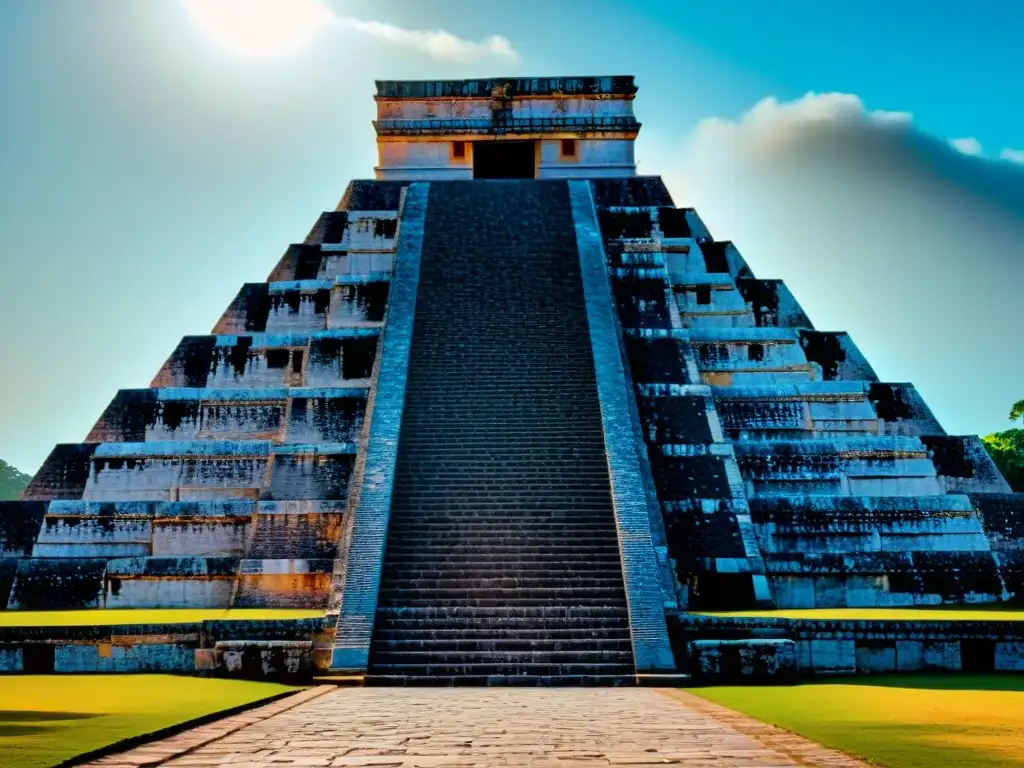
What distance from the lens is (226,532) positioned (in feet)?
40.1

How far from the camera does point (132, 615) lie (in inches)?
411

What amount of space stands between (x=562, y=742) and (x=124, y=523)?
322 inches

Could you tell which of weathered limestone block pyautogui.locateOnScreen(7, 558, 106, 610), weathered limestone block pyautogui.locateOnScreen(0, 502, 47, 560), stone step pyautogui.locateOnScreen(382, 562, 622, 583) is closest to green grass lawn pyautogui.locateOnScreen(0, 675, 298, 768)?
stone step pyautogui.locateOnScreen(382, 562, 622, 583)

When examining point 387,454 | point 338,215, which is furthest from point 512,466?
point 338,215

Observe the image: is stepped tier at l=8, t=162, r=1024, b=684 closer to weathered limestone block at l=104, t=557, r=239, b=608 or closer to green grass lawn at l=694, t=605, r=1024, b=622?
weathered limestone block at l=104, t=557, r=239, b=608

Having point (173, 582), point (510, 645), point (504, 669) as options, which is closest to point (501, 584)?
point (510, 645)

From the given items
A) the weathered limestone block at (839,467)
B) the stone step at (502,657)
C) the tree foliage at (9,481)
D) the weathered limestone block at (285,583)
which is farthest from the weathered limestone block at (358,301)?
the tree foliage at (9,481)

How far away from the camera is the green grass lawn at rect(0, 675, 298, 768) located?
16.3 feet

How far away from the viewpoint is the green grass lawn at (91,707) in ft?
16.3

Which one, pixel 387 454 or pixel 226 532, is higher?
pixel 387 454

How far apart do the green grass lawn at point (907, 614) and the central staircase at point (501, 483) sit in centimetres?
142

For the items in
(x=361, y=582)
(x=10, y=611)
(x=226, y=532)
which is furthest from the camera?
(x=226, y=532)

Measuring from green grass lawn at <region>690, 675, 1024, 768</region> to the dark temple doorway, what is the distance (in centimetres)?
1403

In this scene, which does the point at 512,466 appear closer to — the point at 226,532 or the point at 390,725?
the point at 226,532
